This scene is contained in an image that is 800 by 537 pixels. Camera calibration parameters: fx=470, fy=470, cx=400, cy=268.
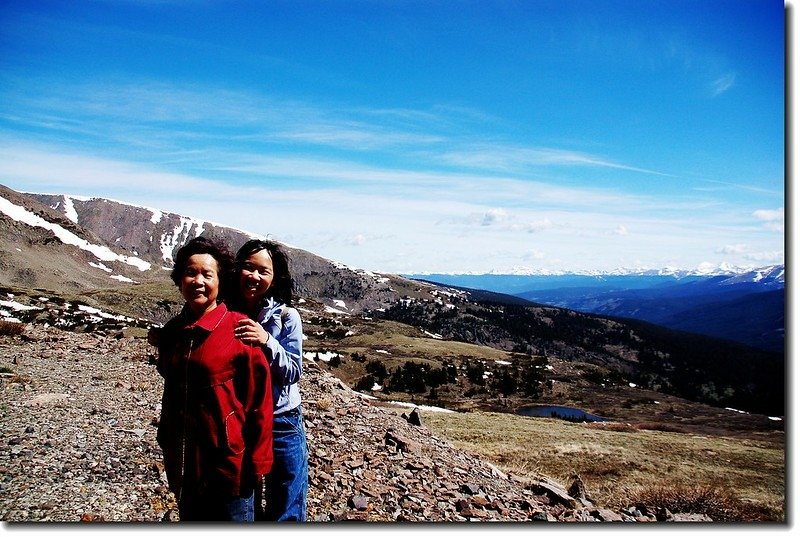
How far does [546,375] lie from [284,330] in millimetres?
66769

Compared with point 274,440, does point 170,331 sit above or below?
above

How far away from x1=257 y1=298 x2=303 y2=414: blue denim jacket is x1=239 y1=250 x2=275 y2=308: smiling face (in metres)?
0.15

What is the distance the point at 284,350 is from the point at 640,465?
1690cm

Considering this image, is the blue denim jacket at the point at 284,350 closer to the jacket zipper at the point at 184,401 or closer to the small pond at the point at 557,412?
the jacket zipper at the point at 184,401

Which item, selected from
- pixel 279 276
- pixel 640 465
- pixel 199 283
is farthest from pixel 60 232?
pixel 199 283

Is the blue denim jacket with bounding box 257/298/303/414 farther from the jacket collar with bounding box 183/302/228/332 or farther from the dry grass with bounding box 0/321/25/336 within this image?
the dry grass with bounding box 0/321/25/336

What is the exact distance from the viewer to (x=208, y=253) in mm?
3824

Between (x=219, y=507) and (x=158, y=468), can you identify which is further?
(x=158, y=468)

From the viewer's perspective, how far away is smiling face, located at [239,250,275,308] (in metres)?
4.17

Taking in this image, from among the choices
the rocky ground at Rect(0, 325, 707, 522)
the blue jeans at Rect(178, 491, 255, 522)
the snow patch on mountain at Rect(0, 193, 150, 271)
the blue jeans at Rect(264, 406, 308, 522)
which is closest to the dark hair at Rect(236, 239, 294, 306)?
the blue jeans at Rect(264, 406, 308, 522)

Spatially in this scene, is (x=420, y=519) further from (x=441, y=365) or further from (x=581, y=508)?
(x=441, y=365)

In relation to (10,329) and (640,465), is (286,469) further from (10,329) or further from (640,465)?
(10,329)

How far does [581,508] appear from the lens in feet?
27.7

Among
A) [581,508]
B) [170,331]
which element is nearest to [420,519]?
[581,508]
